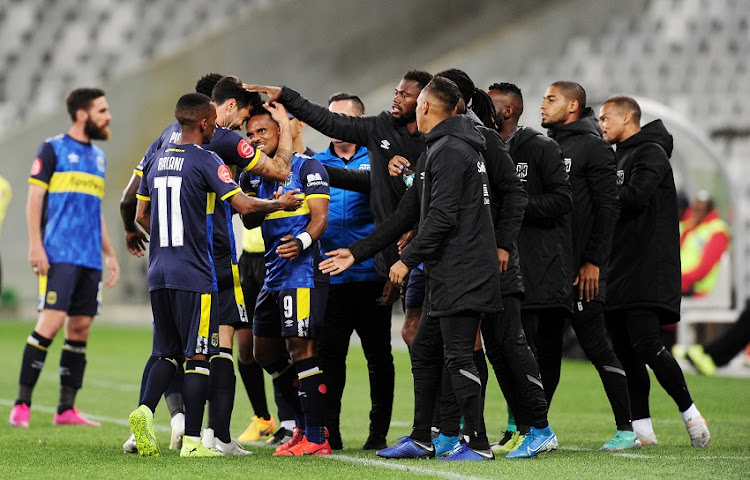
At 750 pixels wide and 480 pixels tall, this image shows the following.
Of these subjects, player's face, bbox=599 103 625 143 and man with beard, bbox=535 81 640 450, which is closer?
man with beard, bbox=535 81 640 450

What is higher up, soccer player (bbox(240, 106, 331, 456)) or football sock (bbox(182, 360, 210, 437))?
soccer player (bbox(240, 106, 331, 456))

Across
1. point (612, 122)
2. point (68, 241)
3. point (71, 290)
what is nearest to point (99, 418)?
point (71, 290)

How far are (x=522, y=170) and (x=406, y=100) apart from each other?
0.72m

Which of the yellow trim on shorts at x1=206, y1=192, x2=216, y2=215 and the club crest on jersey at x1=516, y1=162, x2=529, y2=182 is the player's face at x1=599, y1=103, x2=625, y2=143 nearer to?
the club crest on jersey at x1=516, y1=162, x2=529, y2=182

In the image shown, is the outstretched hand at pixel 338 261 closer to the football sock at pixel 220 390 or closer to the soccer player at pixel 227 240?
the soccer player at pixel 227 240

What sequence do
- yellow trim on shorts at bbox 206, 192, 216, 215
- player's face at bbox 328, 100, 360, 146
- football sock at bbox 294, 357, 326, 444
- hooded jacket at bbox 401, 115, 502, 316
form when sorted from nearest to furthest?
hooded jacket at bbox 401, 115, 502, 316 < yellow trim on shorts at bbox 206, 192, 216, 215 < football sock at bbox 294, 357, 326, 444 < player's face at bbox 328, 100, 360, 146

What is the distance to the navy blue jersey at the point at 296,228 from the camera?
6020mm

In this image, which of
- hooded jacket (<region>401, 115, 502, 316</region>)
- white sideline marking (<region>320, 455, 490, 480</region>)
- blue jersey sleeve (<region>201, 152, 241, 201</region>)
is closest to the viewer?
white sideline marking (<region>320, 455, 490, 480</region>)

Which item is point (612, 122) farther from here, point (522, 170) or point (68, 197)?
point (68, 197)

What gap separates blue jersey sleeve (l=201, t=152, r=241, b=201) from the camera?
566 centimetres

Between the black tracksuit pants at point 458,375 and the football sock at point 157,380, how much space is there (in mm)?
1190

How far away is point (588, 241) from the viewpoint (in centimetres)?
652

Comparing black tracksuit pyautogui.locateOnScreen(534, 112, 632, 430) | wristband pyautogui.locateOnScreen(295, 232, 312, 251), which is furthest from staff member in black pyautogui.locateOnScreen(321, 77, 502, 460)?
black tracksuit pyautogui.locateOnScreen(534, 112, 632, 430)

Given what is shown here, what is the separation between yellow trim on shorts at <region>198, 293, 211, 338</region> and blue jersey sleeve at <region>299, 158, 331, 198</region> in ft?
2.58
